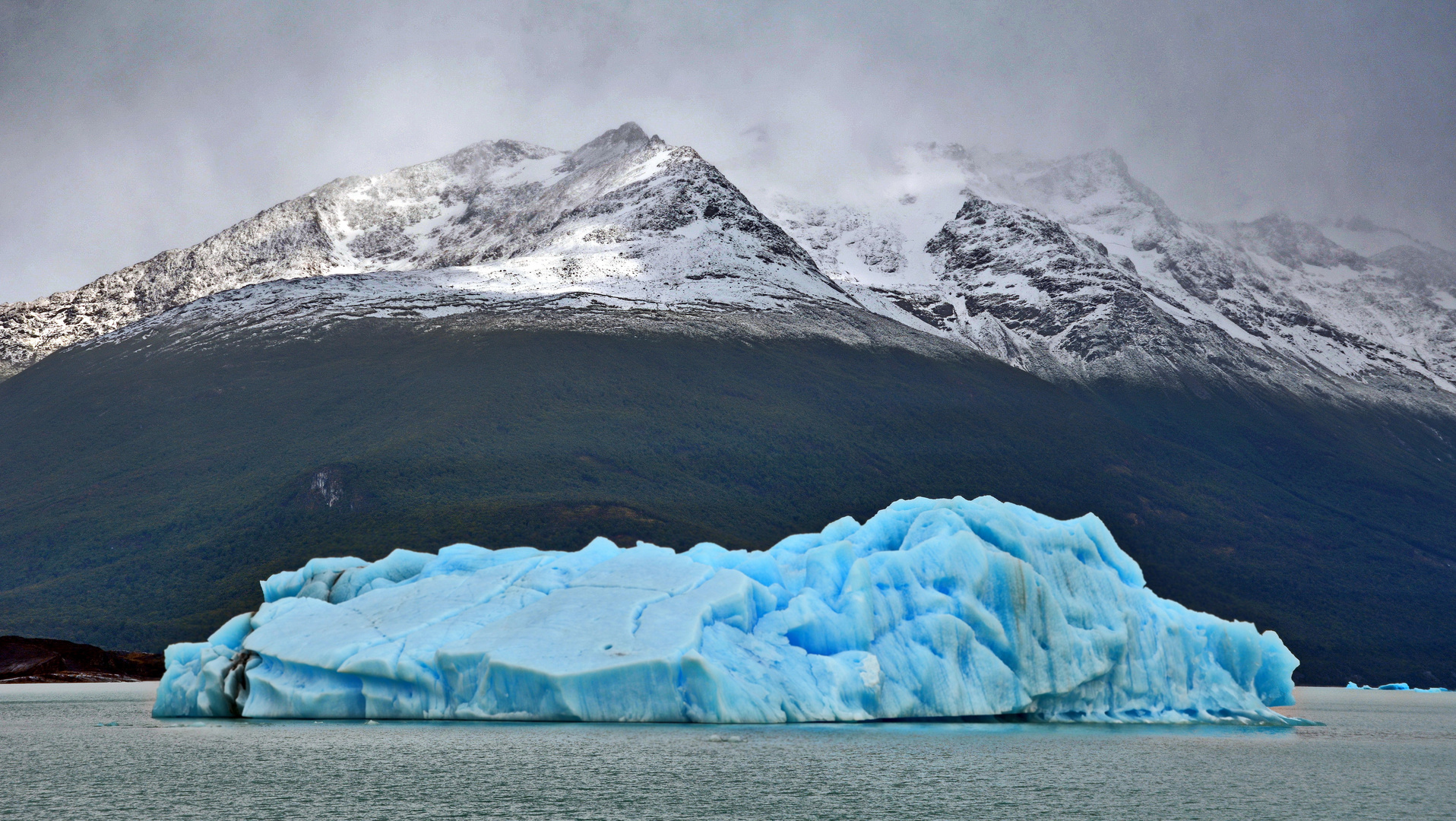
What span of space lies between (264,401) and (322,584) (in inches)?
3768

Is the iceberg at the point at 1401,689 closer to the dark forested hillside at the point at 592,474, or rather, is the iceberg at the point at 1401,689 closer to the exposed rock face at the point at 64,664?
the dark forested hillside at the point at 592,474

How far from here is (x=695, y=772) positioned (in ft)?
81.7

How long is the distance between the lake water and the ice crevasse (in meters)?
0.93

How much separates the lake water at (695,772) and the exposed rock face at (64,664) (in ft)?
129

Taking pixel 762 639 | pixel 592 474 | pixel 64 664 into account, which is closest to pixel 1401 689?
pixel 592 474

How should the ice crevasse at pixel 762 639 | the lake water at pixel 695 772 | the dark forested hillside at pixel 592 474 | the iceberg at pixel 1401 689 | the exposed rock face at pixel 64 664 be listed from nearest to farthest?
the lake water at pixel 695 772, the ice crevasse at pixel 762 639, the exposed rock face at pixel 64 664, the dark forested hillside at pixel 592 474, the iceberg at pixel 1401 689

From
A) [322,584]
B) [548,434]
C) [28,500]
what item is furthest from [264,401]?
[322,584]

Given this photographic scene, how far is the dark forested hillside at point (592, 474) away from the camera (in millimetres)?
100312

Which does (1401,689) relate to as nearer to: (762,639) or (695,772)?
(762,639)

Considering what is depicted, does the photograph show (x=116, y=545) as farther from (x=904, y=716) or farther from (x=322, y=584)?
(x=904, y=716)

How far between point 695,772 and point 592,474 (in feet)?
290

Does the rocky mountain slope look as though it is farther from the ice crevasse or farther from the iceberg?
the ice crevasse

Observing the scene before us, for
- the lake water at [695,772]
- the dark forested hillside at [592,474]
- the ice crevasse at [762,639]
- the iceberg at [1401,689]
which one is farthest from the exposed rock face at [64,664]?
the iceberg at [1401,689]

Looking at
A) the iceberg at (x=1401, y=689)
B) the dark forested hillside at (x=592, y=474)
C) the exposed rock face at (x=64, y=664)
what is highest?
the dark forested hillside at (x=592, y=474)
